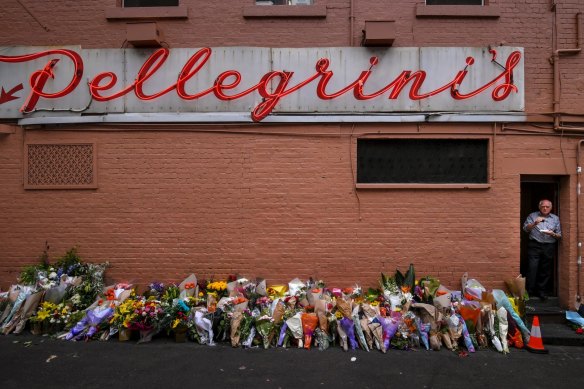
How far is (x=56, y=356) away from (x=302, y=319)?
10.1 feet

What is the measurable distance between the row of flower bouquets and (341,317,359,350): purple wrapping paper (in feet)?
0.05

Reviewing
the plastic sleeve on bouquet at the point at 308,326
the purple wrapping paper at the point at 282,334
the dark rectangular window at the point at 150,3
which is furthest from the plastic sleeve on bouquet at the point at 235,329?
the dark rectangular window at the point at 150,3

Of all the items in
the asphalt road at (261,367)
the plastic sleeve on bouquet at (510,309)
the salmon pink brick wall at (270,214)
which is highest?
the salmon pink brick wall at (270,214)

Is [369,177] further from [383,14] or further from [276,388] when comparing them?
[276,388]

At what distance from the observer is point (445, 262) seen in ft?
23.7

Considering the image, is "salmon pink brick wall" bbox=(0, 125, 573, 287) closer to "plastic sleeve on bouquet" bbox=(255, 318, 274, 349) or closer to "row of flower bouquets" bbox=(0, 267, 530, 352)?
"row of flower bouquets" bbox=(0, 267, 530, 352)

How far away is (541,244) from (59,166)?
7.73m

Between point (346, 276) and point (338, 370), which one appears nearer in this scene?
point (338, 370)

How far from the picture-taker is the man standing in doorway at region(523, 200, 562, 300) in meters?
7.23

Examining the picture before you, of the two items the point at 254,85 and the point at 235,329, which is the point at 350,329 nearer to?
the point at 235,329

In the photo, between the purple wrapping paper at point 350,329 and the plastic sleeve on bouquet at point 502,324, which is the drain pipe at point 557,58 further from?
the purple wrapping paper at point 350,329

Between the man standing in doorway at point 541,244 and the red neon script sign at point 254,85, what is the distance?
197 cm

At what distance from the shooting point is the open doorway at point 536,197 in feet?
24.6

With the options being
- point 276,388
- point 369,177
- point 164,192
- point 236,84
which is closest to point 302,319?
point 276,388
